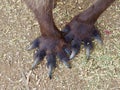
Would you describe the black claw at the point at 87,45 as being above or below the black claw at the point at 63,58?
below

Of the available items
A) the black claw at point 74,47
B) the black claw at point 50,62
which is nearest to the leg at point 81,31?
the black claw at point 74,47

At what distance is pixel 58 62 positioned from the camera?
7.10 feet

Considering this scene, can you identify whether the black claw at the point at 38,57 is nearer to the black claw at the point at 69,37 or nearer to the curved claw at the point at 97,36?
the black claw at the point at 69,37

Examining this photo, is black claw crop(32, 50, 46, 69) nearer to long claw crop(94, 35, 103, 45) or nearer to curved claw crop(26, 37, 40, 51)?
curved claw crop(26, 37, 40, 51)

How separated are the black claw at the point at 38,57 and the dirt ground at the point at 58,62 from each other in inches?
1.1

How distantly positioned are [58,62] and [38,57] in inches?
4.4

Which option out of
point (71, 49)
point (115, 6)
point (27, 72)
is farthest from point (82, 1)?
point (27, 72)

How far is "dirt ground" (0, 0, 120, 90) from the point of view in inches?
83.7

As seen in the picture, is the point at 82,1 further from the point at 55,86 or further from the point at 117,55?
the point at 55,86

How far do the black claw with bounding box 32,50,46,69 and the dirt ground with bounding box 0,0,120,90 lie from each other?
1.1 inches

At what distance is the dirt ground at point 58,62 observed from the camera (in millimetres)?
2127

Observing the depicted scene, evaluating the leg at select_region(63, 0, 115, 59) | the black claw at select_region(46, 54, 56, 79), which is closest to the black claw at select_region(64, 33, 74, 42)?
the leg at select_region(63, 0, 115, 59)

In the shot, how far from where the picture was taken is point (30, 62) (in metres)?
2.19

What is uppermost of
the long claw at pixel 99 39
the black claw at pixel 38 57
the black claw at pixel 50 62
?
the black claw at pixel 38 57
